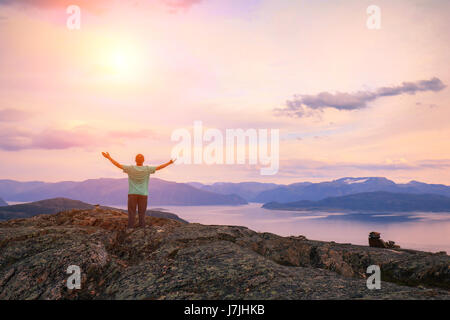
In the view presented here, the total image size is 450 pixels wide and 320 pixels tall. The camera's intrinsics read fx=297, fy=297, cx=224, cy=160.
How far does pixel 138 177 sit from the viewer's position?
15.3 m

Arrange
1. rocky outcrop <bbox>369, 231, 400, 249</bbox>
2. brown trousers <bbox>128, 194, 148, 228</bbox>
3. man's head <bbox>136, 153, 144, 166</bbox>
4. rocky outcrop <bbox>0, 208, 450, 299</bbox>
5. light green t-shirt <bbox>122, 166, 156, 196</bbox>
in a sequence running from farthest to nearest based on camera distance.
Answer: rocky outcrop <bbox>369, 231, 400, 249</bbox>, man's head <bbox>136, 153, 144, 166</bbox>, brown trousers <bbox>128, 194, 148, 228</bbox>, light green t-shirt <bbox>122, 166, 156, 196</bbox>, rocky outcrop <bbox>0, 208, 450, 299</bbox>

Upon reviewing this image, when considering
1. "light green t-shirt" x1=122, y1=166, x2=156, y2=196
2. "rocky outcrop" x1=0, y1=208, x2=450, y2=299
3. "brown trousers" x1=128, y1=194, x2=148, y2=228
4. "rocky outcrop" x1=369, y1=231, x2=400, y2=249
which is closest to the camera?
"rocky outcrop" x1=0, y1=208, x2=450, y2=299

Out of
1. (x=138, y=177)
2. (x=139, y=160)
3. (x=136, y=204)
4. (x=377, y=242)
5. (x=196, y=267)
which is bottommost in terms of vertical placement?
(x=377, y=242)

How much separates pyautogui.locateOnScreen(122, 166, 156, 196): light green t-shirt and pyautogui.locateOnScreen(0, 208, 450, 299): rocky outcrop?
2.12 metres

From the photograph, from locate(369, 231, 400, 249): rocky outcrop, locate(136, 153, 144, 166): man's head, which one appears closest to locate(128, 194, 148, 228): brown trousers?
locate(136, 153, 144, 166): man's head

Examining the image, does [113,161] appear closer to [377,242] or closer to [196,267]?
[196,267]

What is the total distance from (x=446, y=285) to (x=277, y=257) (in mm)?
6700

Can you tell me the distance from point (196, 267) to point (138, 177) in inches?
246

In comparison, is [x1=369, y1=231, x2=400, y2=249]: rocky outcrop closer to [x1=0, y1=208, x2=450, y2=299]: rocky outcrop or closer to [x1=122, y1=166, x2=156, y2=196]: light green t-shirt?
[x1=0, y1=208, x2=450, y2=299]: rocky outcrop

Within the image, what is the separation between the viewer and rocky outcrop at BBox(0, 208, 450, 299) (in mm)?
9484

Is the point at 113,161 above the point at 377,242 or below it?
above

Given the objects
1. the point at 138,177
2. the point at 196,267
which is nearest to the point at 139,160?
the point at 138,177
